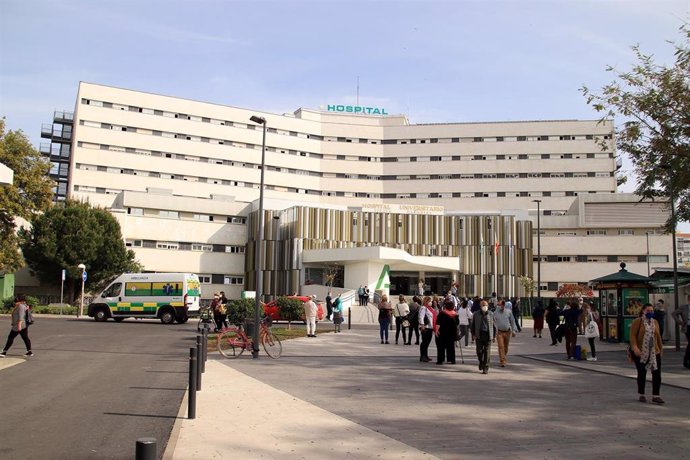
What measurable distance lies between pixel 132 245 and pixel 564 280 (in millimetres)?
45140

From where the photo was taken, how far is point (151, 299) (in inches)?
1195

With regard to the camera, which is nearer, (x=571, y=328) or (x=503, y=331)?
(x=503, y=331)

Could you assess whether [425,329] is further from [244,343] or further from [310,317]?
[310,317]

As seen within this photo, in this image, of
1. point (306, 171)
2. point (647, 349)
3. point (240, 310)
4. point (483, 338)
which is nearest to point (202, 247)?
point (306, 171)

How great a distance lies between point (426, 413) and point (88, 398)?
217 inches

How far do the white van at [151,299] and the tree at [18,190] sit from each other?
11287 mm

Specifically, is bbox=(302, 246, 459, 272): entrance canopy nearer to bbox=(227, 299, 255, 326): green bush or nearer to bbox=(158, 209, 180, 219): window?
bbox=(158, 209, 180, 219): window

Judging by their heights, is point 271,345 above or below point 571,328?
below

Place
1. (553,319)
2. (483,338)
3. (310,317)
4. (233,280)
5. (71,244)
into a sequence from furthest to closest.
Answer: (233,280) → (71,244) → (310,317) → (553,319) → (483,338)

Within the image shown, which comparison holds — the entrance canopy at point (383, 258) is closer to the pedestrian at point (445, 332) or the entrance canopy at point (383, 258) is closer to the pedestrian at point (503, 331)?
the pedestrian at point (503, 331)

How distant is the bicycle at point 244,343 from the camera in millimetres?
16641

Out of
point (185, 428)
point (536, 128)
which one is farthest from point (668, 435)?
point (536, 128)

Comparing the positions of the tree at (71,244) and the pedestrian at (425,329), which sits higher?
the tree at (71,244)

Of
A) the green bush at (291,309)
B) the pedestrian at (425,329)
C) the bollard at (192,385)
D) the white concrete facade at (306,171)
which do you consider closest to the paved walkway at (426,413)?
the bollard at (192,385)
